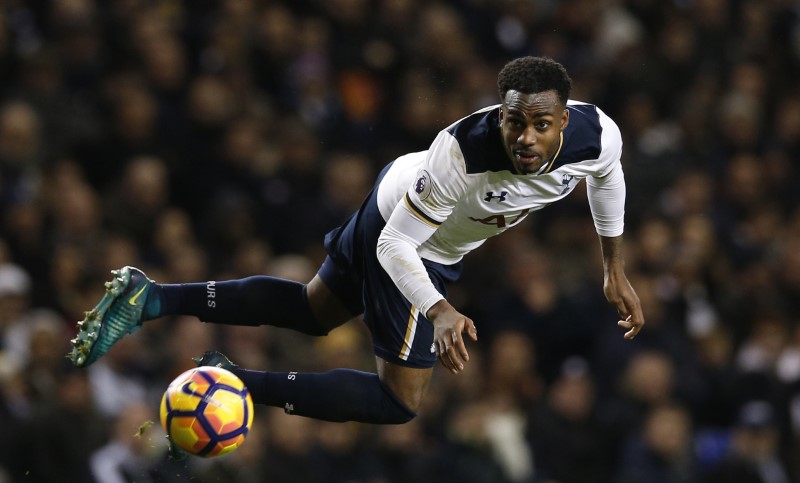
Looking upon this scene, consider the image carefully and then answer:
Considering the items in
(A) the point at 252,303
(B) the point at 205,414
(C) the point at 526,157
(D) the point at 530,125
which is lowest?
(B) the point at 205,414

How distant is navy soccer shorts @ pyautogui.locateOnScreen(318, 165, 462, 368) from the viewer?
19.4 feet

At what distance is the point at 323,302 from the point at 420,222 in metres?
0.94

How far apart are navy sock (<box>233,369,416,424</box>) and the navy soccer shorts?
19 cm

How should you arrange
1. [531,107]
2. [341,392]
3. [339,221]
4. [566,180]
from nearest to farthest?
1. [531,107]
2. [566,180]
3. [341,392]
4. [339,221]

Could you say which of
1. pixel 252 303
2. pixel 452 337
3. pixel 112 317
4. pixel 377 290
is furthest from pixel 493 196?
pixel 112 317

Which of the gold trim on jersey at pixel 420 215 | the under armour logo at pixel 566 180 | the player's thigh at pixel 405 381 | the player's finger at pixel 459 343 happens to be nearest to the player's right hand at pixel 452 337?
the player's finger at pixel 459 343

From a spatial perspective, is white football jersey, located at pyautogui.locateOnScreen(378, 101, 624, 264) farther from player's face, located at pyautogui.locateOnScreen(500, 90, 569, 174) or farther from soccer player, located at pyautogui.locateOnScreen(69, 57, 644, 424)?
player's face, located at pyautogui.locateOnScreen(500, 90, 569, 174)

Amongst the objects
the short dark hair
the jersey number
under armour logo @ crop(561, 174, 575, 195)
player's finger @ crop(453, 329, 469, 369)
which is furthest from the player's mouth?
player's finger @ crop(453, 329, 469, 369)

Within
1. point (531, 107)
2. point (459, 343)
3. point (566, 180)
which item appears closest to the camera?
point (459, 343)

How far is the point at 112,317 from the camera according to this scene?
19.6 ft

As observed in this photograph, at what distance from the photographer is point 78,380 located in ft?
26.2

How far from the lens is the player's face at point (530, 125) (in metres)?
5.26

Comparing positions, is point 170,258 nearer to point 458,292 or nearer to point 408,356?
point 458,292

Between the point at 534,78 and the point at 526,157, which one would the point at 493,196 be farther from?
the point at 534,78
